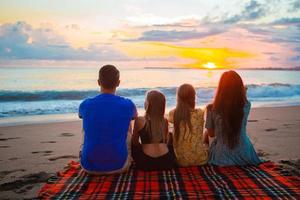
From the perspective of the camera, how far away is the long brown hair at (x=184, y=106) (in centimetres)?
463

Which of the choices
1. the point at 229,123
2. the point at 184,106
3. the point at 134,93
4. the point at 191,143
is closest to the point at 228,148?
the point at 229,123

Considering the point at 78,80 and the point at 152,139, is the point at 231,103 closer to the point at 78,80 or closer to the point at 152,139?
the point at 152,139

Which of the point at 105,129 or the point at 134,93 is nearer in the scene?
the point at 105,129

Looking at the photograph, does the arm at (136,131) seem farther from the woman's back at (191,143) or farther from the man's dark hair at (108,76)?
the man's dark hair at (108,76)

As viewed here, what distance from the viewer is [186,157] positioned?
15.6 feet

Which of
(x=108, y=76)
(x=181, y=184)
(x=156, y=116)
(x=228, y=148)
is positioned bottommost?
(x=181, y=184)

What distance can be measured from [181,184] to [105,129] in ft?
3.33

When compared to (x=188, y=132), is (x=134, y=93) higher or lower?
lower

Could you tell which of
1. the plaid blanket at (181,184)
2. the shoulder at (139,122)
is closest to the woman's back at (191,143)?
the plaid blanket at (181,184)

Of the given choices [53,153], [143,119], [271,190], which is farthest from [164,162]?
[53,153]

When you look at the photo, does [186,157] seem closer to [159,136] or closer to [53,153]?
[159,136]

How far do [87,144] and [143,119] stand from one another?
712 millimetres

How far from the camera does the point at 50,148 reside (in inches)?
252

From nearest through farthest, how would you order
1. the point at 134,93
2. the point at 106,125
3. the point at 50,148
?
the point at 106,125, the point at 50,148, the point at 134,93
